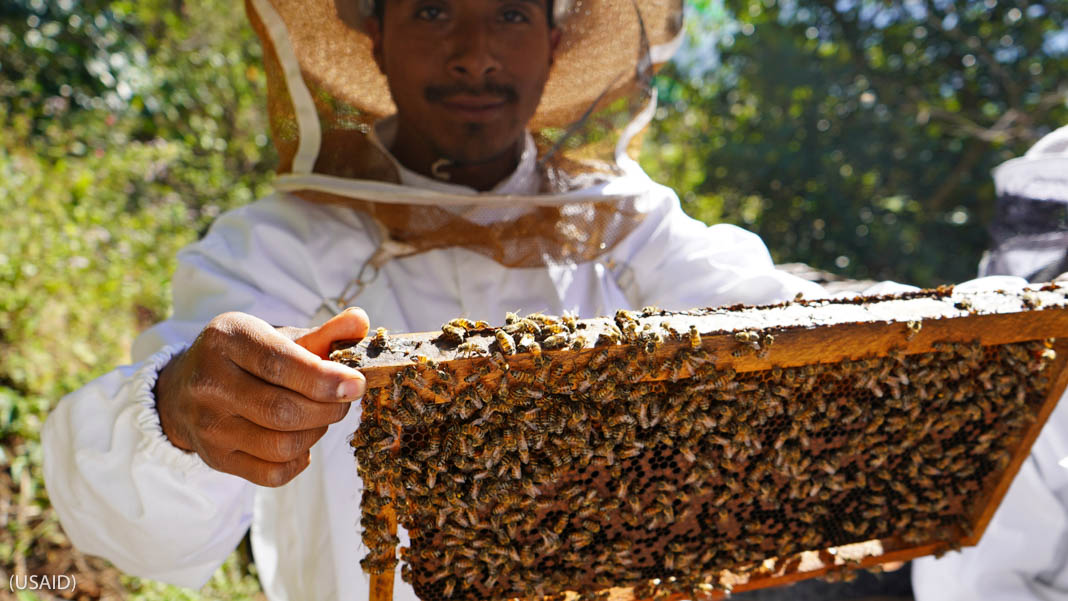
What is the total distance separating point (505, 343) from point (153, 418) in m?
1.00

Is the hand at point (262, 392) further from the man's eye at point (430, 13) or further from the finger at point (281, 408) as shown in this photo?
the man's eye at point (430, 13)

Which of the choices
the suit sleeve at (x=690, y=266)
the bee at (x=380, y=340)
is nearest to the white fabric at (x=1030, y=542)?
the suit sleeve at (x=690, y=266)

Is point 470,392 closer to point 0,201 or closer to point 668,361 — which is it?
point 668,361

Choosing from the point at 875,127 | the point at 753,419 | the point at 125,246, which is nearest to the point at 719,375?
the point at 753,419

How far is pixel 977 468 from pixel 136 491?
2.48m

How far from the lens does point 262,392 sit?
1.16 m

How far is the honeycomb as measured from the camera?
1199mm

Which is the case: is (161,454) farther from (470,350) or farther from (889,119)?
(889,119)

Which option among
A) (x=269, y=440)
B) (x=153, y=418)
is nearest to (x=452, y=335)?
(x=269, y=440)

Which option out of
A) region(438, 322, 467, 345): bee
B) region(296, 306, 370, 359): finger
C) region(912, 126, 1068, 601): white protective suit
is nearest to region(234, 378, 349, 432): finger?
region(296, 306, 370, 359): finger

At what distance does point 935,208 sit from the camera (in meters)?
4.93

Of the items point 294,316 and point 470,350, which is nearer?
point 470,350

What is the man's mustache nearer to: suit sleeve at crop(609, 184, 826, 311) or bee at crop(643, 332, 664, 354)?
suit sleeve at crop(609, 184, 826, 311)

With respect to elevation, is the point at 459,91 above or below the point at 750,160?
below
